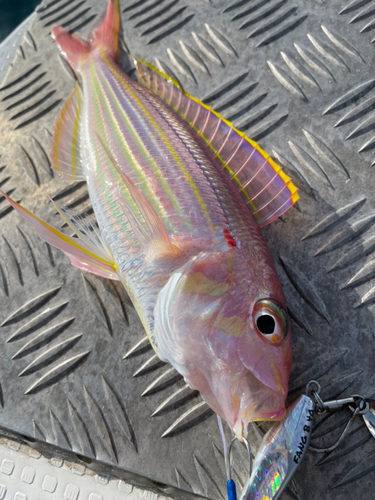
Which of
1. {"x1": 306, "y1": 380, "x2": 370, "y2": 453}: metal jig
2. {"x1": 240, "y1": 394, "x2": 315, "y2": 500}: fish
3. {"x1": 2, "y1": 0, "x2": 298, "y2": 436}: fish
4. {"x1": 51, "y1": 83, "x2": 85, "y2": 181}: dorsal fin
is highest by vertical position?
{"x1": 51, "y1": 83, "x2": 85, "y2": 181}: dorsal fin

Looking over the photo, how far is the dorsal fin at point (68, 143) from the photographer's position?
2.47 m

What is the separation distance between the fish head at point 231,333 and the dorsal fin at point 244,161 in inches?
19.6

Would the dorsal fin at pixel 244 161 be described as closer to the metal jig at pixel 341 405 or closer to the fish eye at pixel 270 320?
the fish eye at pixel 270 320

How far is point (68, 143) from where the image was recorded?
254 cm

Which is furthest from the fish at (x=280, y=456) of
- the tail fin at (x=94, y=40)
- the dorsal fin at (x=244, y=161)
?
the tail fin at (x=94, y=40)

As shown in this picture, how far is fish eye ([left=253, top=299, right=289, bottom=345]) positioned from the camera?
1.47 meters

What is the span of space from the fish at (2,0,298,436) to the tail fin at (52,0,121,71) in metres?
0.13

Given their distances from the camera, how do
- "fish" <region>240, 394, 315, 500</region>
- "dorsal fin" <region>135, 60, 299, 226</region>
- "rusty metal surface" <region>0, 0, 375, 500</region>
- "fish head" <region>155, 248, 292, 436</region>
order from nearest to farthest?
"fish head" <region>155, 248, 292, 436</region> → "fish" <region>240, 394, 315, 500</region> → "rusty metal surface" <region>0, 0, 375, 500</region> → "dorsal fin" <region>135, 60, 299, 226</region>

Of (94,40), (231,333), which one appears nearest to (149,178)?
(231,333)

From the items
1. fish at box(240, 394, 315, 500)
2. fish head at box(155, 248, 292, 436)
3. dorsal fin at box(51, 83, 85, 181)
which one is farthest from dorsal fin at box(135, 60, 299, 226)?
fish at box(240, 394, 315, 500)

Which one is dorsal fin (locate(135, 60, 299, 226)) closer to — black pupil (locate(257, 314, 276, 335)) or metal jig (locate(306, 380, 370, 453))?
black pupil (locate(257, 314, 276, 335))

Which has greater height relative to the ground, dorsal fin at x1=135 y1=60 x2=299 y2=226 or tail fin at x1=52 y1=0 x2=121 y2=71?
tail fin at x1=52 y1=0 x2=121 y2=71

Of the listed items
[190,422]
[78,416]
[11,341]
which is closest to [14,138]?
[11,341]

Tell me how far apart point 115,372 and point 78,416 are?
0.90ft
